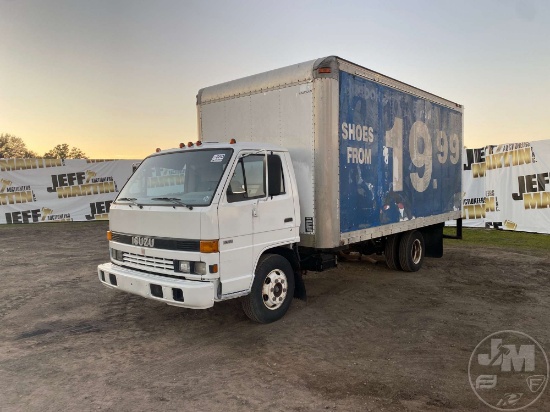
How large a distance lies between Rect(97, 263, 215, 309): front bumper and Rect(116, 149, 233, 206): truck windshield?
88 centimetres

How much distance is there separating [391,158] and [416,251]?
2.66 m

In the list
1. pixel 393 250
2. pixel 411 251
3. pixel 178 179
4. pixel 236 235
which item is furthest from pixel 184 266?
pixel 411 251

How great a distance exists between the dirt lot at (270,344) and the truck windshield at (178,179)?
1.69 m

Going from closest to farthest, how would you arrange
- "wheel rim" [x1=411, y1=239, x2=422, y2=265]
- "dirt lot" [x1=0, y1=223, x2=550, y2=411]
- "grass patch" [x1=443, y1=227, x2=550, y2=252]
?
"dirt lot" [x1=0, y1=223, x2=550, y2=411] < "wheel rim" [x1=411, y1=239, x2=422, y2=265] < "grass patch" [x1=443, y1=227, x2=550, y2=252]

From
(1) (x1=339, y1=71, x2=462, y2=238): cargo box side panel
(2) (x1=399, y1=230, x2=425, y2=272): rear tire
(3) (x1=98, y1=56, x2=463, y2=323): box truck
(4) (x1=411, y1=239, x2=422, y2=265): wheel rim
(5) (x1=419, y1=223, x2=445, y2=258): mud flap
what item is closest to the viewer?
(3) (x1=98, y1=56, x2=463, y2=323): box truck

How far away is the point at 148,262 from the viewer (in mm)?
5098

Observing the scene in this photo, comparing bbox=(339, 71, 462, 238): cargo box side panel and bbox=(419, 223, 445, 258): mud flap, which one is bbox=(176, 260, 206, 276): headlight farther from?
bbox=(419, 223, 445, 258): mud flap

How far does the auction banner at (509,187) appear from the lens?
14.4m

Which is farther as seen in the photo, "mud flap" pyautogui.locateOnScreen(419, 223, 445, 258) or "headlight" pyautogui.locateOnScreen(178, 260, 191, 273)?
"mud flap" pyautogui.locateOnScreen(419, 223, 445, 258)

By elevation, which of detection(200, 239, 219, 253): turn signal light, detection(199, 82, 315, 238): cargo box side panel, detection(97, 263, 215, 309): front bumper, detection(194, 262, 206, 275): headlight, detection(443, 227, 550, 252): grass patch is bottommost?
detection(443, 227, 550, 252): grass patch

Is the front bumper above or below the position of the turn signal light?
below

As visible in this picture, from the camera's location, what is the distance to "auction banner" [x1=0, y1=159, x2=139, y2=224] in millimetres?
19297

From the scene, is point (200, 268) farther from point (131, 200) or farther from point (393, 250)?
point (393, 250)

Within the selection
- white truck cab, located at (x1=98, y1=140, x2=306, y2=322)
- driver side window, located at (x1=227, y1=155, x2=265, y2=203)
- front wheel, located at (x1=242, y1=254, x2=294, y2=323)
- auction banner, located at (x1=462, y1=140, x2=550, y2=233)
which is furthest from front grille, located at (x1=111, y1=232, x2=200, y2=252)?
auction banner, located at (x1=462, y1=140, x2=550, y2=233)
